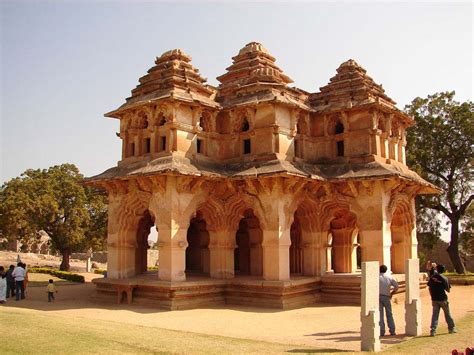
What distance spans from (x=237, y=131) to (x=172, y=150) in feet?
9.88

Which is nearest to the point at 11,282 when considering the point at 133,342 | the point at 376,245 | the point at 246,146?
the point at 246,146

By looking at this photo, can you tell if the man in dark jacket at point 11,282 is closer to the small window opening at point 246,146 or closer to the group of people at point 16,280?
the group of people at point 16,280

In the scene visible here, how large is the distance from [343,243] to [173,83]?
9.98 m

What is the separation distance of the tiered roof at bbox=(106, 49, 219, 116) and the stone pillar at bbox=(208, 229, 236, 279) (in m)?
4.95

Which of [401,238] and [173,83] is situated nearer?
[173,83]

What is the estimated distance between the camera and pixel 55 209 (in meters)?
32.4

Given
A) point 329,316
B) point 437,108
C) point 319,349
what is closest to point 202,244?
point 329,316

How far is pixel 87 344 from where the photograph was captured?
9.03m

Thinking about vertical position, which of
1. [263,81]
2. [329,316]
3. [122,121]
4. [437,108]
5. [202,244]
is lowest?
[329,316]

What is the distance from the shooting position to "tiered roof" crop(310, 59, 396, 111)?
19.5 metres

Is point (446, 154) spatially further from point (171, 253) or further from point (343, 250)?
point (171, 253)

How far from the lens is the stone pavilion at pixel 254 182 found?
55.6ft

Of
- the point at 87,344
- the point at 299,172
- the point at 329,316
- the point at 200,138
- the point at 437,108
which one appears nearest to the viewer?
the point at 87,344

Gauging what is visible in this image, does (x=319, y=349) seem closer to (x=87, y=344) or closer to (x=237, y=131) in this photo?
(x=87, y=344)
